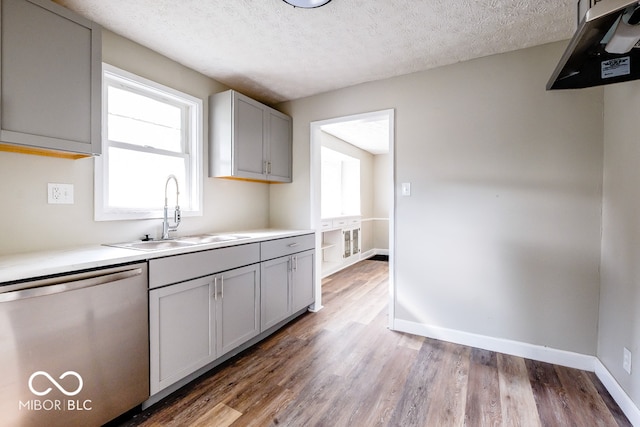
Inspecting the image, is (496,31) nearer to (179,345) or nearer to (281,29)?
(281,29)

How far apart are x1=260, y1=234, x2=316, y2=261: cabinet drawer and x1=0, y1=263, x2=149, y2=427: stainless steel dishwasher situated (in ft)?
3.38

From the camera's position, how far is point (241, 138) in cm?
274

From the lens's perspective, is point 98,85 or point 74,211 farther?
point 74,211

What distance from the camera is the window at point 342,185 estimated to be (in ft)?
18.8

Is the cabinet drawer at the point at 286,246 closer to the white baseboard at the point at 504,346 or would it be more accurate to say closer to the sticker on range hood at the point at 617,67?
the white baseboard at the point at 504,346

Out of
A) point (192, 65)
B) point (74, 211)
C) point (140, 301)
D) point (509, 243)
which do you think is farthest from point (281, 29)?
point (509, 243)

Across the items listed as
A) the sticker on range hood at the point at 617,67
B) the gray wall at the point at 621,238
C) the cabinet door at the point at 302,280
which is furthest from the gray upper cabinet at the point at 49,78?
the gray wall at the point at 621,238

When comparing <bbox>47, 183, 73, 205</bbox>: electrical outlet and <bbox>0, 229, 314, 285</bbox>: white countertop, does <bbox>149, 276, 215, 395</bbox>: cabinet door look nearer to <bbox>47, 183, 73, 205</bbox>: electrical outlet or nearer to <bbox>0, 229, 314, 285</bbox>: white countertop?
<bbox>0, 229, 314, 285</bbox>: white countertop

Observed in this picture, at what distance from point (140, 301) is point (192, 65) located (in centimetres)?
201

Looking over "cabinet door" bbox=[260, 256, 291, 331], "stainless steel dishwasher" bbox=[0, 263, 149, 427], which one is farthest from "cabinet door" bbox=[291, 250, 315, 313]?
"stainless steel dishwasher" bbox=[0, 263, 149, 427]

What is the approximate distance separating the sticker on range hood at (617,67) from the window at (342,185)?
4386 mm

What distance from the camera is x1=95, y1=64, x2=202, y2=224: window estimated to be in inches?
81.0

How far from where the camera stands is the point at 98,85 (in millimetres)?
1740

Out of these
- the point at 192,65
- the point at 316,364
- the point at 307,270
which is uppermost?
the point at 192,65
